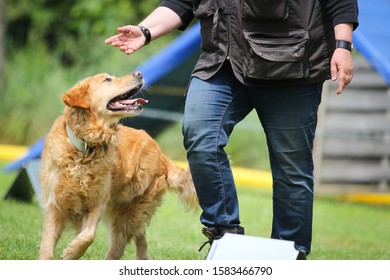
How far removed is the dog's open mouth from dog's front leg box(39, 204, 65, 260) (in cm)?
73

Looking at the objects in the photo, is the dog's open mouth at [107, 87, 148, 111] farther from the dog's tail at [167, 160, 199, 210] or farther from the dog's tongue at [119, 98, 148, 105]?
the dog's tail at [167, 160, 199, 210]

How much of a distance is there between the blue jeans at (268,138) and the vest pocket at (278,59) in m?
0.12

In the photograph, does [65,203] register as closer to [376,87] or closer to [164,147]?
[376,87]

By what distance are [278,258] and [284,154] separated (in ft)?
2.32

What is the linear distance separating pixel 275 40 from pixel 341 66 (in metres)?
0.40

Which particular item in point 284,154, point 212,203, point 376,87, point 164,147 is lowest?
point 164,147

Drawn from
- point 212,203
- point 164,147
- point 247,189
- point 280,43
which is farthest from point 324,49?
point 164,147

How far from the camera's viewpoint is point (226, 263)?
3.97 m

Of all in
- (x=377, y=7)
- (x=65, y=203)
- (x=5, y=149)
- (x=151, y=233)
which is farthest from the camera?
(x=5, y=149)

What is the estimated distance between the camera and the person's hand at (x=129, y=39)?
183 inches

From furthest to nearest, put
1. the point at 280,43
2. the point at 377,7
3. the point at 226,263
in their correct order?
1. the point at 377,7
2. the point at 280,43
3. the point at 226,263

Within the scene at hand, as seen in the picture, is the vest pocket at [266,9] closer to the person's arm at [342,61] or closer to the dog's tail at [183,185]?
the person's arm at [342,61]

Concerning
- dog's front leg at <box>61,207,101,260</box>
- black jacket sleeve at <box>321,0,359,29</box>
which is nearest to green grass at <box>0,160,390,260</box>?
dog's front leg at <box>61,207,101,260</box>

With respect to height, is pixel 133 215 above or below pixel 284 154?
below
